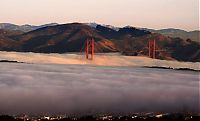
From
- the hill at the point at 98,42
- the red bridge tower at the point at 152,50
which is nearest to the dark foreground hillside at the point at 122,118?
the red bridge tower at the point at 152,50

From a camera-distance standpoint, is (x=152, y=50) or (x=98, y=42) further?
(x=98, y=42)

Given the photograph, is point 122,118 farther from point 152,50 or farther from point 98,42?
point 98,42

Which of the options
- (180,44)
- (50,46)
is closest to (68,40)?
(50,46)

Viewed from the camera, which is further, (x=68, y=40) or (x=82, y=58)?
(x=68, y=40)

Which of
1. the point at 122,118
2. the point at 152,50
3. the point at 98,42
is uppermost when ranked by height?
the point at 98,42

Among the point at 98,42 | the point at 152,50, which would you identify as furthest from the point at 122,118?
the point at 98,42

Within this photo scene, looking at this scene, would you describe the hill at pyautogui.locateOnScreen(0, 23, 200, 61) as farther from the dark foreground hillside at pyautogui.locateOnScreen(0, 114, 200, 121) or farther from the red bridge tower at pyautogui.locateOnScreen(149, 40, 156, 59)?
the dark foreground hillside at pyautogui.locateOnScreen(0, 114, 200, 121)

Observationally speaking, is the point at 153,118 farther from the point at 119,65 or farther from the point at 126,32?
the point at 126,32

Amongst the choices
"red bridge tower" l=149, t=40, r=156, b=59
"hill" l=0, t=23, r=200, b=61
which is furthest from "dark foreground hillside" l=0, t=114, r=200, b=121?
"hill" l=0, t=23, r=200, b=61

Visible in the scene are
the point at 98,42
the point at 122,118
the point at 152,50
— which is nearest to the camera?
the point at 122,118
